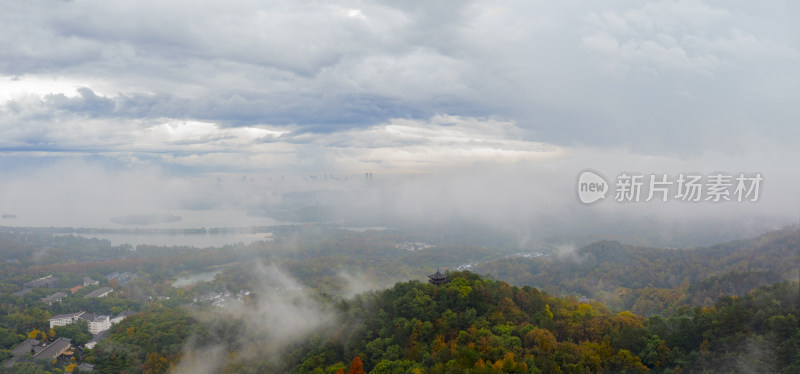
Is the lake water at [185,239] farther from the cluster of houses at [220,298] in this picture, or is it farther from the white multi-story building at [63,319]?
the white multi-story building at [63,319]

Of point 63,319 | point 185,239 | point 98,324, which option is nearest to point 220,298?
Result: point 98,324

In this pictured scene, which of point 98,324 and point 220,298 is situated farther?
point 220,298

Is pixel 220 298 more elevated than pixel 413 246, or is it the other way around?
pixel 220 298

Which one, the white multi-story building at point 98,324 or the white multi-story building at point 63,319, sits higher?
the white multi-story building at point 63,319

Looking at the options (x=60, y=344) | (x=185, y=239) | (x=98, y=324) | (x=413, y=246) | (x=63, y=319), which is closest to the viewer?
(x=60, y=344)

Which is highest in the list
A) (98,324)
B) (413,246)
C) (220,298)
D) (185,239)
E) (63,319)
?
(63,319)

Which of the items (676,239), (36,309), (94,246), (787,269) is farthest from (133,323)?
(676,239)

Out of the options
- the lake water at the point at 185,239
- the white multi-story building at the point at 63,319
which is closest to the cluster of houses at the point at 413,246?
the lake water at the point at 185,239

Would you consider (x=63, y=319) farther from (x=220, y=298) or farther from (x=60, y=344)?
(x=220, y=298)
